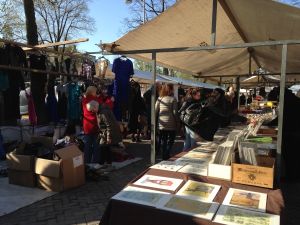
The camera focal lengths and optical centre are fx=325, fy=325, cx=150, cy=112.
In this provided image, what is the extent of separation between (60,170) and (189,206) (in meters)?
3.06

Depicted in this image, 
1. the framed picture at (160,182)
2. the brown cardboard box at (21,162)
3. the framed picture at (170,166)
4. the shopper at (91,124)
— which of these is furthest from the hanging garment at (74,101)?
the framed picture at (160,182)

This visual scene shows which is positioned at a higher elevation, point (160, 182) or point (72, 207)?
point (160, 182)

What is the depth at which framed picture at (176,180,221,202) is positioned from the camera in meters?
2.62

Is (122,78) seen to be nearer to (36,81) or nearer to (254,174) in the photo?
(36,81)

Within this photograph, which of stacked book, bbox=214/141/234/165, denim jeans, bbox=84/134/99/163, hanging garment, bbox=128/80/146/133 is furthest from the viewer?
hanging garment, bbox=128/80/146/133

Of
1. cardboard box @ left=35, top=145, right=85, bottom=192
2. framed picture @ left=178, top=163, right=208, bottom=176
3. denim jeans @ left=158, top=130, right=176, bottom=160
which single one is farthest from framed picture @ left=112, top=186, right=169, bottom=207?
denim jeans @ left=158, top=130, right=176, bottom=160

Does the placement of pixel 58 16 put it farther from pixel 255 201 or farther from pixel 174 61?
pixel 255 201

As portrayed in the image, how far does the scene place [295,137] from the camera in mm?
5648

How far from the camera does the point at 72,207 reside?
179 inches

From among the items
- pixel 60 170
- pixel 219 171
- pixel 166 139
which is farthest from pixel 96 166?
pixel 219 171

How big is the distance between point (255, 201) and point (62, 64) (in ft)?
Result: 20.8

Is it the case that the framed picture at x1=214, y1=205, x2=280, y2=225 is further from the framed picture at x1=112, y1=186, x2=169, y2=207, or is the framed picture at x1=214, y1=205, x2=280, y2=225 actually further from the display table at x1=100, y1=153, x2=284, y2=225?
the framed picture at x1=112, y1=186, x2=169, y2=207

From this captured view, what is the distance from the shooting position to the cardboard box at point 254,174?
280cm

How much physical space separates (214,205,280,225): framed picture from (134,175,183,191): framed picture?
1.78 feet
